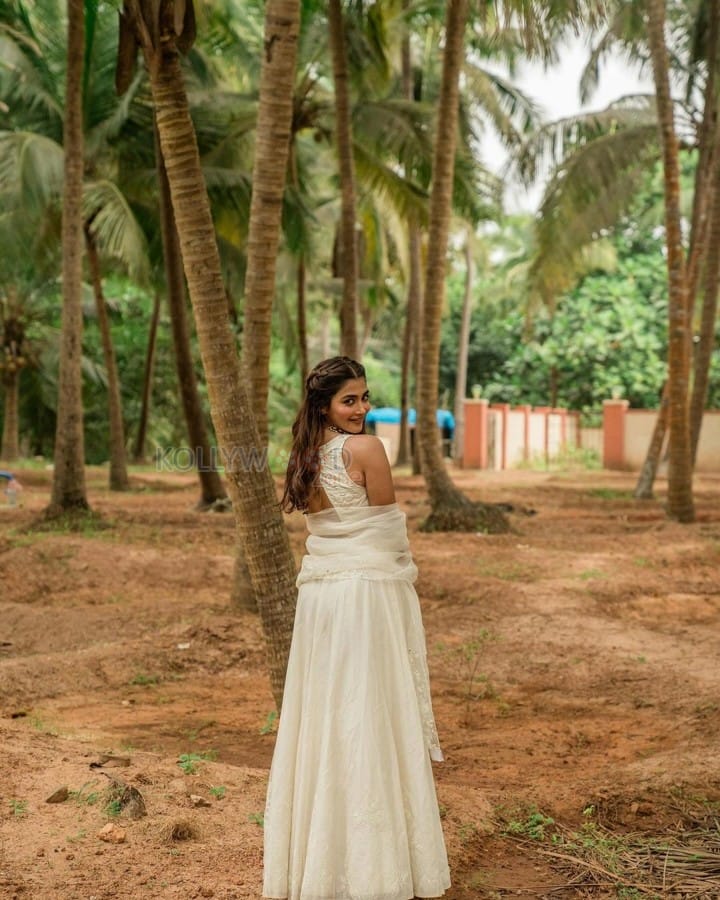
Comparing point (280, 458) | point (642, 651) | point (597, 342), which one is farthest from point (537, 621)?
Result: point (597, 342)

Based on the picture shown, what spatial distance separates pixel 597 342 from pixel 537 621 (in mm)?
31058

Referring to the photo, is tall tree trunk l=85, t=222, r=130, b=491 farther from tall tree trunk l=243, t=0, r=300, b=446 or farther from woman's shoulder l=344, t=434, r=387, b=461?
woman's shoulder l=344, t=434, r=387, b=461

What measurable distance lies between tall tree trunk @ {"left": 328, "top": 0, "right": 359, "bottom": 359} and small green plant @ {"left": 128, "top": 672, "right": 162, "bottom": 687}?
8415mm

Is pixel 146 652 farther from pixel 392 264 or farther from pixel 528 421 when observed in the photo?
pixel 528 421

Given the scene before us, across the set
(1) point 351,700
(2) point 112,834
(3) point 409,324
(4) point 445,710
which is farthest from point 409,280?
(1) point 351,700

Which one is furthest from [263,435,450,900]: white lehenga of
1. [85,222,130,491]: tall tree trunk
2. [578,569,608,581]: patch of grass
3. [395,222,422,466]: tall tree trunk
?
[395,222,422,466]: tall tree trunk

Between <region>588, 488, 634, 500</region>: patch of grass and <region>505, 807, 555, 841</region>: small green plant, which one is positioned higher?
<region>588, 488, 634, 500</region>: patch of grass

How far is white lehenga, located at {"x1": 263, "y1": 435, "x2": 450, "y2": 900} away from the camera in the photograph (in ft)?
12.9

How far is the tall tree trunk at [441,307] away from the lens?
14.1 metres

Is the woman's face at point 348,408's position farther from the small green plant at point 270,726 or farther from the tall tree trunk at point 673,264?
the tall tree trunk at point 673,264

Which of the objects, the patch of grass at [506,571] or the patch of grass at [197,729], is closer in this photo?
the patch of grass at [197,729]

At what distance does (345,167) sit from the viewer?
53.7 ft

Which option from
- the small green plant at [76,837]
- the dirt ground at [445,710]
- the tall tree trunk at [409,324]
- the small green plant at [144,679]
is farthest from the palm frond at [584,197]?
the small green plant at [76,837]

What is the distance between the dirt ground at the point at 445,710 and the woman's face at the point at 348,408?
68.3 inches
